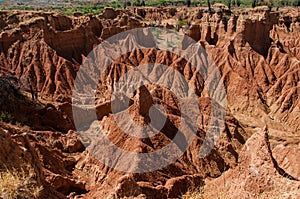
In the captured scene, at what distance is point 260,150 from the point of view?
14125 mm

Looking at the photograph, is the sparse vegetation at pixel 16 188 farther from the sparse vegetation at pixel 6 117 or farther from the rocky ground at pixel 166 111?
the sparse vegetation at pixel 6 117

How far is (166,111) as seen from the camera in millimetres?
28969

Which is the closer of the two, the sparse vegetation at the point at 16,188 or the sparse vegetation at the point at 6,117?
the sparse vegetation at the point at 16,188

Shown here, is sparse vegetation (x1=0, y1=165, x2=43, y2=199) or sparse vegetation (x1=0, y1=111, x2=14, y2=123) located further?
sparse vegetation (x1=0, y1=111, x2=14, y2=123)

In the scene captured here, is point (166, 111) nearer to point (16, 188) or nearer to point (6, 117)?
point (6, 117)

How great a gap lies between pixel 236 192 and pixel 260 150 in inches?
86.4

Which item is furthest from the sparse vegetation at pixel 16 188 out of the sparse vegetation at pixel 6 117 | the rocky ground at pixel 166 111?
the sparse vegetation at pixel 6 117

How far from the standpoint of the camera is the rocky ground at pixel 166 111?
1446 centimetres

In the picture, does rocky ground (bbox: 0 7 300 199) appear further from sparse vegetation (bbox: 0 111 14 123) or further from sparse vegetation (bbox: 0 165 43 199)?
sparse vegetation (bbox: 0 165 43 199)

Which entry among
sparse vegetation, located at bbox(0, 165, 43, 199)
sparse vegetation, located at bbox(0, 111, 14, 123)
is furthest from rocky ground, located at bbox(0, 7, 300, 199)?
sparse vegetation, located at bbox(0, 165, 43, 199)

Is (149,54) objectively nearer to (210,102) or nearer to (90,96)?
(90,96)

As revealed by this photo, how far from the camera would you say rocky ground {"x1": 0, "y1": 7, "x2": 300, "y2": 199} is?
569 inches

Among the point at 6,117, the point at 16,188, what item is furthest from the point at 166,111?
the point at 16,188

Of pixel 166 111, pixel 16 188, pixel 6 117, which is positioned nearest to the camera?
pixel 16 188
